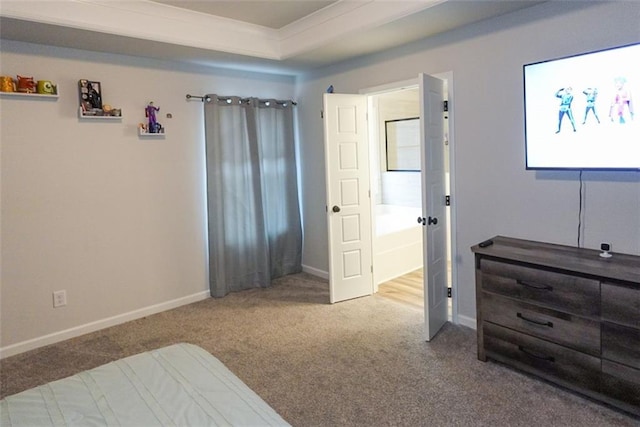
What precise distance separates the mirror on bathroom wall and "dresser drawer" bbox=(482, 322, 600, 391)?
134 inches

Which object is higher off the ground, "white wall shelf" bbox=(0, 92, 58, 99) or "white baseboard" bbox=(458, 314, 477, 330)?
"white wall shelf" bbox=(0, 92, 58, 99)

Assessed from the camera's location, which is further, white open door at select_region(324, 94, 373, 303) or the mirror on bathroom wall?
the mirror on bathroom wall

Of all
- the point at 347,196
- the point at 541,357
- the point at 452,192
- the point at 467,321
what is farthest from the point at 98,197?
the point at 541,357

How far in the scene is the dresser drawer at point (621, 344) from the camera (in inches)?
82.7

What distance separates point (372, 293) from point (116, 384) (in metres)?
3.00

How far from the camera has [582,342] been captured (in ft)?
7.54

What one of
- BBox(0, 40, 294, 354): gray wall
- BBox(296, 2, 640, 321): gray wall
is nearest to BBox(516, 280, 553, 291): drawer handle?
BBox(296, 2, 640, 321): gray wall

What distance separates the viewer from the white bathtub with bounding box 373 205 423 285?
14.8 feet

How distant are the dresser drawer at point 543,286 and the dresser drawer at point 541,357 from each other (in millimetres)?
247

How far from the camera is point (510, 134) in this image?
9.83 ft

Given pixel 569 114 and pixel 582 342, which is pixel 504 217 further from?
pixel 582 342

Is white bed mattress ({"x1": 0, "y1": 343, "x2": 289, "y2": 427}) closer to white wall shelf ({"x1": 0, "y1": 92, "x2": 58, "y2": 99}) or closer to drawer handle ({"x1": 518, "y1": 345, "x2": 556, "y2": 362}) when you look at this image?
drawer handle ({"x1": 518, "y1": 345, "x2": 556, "y2": 362})

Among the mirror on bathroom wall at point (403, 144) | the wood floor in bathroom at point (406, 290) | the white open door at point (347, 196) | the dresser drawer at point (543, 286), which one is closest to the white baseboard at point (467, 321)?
the wood floor in bathroom at point (406, 290)

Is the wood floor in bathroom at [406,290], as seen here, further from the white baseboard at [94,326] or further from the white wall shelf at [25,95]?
the white wall shelf at [25,95]
